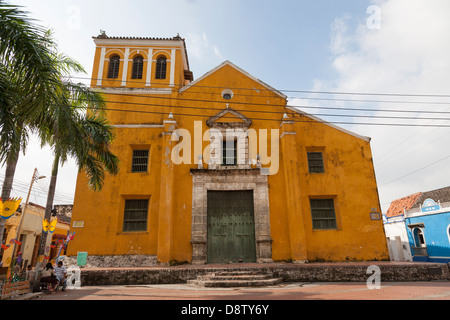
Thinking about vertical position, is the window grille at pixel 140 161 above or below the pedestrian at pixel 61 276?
above

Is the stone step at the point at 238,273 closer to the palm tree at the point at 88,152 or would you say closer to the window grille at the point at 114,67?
the palm tree at the point at 88,152

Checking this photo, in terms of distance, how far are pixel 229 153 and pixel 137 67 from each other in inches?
275

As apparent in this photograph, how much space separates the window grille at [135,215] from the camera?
12.2 m

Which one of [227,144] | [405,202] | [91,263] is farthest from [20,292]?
[405,202]

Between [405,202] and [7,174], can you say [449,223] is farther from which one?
[7,174]

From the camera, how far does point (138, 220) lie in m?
12.2

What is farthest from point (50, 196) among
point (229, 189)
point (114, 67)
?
point (114, 67)

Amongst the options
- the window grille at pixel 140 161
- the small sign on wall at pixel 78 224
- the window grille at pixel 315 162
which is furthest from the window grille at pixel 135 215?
the window grille at pixel 315 162

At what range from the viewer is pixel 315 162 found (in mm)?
13422

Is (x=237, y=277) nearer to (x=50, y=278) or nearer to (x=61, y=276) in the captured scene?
(x=61, y=276)

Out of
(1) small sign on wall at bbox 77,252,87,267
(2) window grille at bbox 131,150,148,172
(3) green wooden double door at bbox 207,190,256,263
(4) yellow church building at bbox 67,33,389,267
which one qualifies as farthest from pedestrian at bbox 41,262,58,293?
(3) green wooden double door at bbox 207,190,256,263

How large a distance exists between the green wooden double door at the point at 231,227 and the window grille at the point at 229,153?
1.47 meters

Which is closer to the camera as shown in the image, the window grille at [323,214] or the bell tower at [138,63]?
the window grille at [323,214]

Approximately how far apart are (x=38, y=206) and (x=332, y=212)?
23.1 metres
